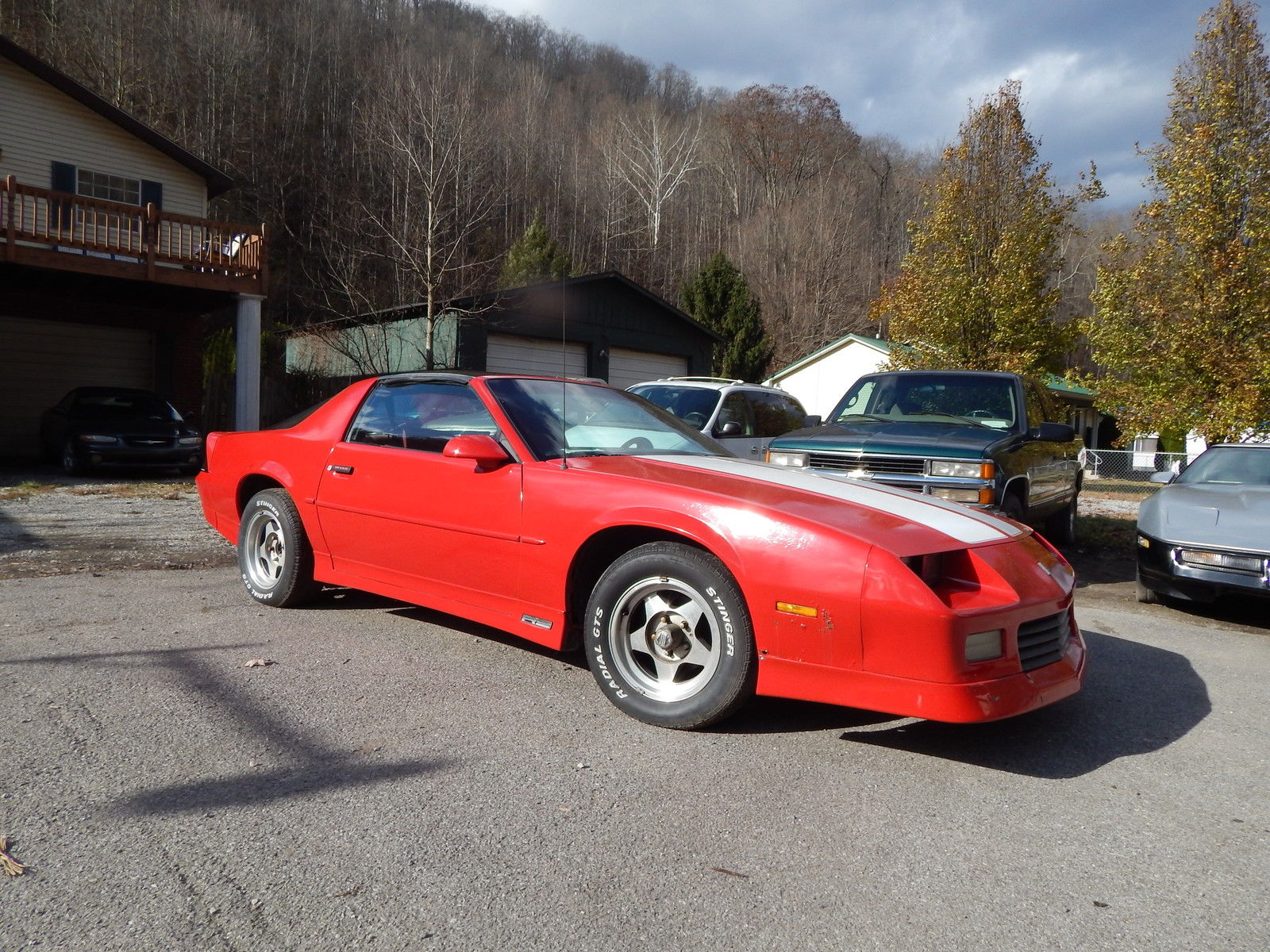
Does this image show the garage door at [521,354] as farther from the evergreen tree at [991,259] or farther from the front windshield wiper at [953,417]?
the front windshield wiper at [953,417]

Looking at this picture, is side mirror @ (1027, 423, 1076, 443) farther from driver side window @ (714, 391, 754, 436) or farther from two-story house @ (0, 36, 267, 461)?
two-story house @ (0, 36, 267, 461)

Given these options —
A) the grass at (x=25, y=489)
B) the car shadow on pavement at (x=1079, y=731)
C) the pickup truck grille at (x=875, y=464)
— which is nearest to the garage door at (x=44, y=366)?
the grass at (x=25, y=489)

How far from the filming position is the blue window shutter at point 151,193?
19297 millimetres

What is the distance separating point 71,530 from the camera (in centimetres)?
837

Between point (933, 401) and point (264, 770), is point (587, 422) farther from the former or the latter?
point (933, 401)

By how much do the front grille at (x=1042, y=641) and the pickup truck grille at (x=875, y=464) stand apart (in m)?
3.40

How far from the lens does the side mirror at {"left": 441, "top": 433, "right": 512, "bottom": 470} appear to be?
417 cm

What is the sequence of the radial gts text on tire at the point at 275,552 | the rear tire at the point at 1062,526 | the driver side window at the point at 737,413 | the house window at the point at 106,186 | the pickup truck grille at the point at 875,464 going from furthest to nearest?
1. the house window at the point at 106,186
2. the driver side window at the point at 737,413
3. the rear tire at the point at 1062,526
4. the pickup truck grille at the point at 875,464
5. the radial gts text on tire at the point at 275,552

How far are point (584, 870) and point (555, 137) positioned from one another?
4588 centimetres

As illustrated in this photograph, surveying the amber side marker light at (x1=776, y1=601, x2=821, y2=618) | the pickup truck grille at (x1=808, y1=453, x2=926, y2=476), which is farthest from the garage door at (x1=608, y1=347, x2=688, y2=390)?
the amber side marker light at (x1=776, y1=601, x2=821, y2=618)

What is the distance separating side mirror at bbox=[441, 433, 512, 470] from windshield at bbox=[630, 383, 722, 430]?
607 cm

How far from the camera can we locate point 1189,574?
21.0 ft

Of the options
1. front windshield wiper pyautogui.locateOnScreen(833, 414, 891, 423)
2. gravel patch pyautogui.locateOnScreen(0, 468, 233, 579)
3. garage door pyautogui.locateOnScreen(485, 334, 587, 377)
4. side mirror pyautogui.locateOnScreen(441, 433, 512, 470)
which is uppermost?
garage door pyautogui.locateOnScreen(485, 334, 587, 377)

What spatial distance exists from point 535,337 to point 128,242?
27.6 ft
